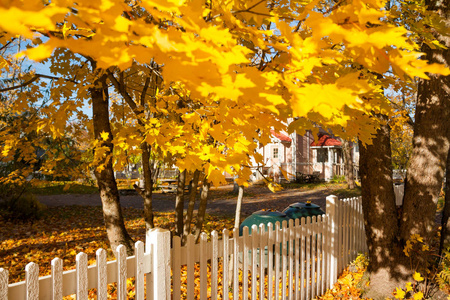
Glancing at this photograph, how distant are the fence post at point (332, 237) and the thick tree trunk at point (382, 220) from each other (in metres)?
0.56

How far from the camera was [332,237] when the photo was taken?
15.3 feet

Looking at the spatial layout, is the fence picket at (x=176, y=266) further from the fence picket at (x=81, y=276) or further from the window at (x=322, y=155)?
the window at (x=322, y=155)

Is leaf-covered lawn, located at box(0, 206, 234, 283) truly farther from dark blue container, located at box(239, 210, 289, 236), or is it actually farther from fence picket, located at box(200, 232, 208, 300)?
fence picket, located at box(200, 232, 208, 300)

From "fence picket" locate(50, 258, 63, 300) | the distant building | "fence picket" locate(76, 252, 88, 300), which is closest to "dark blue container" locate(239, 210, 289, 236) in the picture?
"fence picket" locate(76, 252, 88, 300)

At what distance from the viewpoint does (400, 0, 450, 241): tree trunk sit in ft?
12.5

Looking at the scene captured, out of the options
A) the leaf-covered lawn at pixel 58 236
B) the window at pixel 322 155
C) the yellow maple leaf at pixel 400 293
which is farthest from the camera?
the window at pixel 322 155

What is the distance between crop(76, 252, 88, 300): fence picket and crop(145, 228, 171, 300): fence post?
1.67 feet

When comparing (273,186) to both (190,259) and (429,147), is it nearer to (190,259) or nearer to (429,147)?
(190,259)

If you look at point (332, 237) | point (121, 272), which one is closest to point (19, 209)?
point (332, 237)

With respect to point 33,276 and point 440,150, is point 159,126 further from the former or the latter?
point 440,150

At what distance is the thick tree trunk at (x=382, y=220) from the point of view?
4.04m

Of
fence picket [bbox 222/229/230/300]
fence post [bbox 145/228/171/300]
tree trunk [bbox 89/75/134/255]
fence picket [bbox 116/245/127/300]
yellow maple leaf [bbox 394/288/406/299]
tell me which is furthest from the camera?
tree trunk [bbox 89/75/134/255]

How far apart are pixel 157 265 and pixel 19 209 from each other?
934 centimetres

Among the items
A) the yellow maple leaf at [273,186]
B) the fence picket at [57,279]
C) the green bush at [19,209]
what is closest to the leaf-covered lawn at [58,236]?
the green bush at [19,209]
